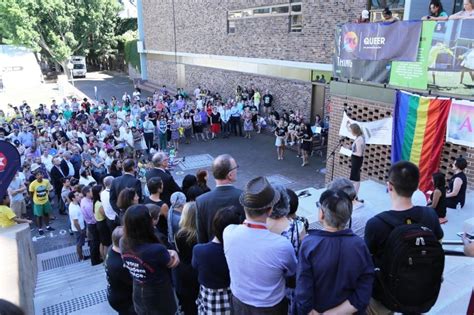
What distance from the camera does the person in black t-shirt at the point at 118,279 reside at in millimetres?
3439

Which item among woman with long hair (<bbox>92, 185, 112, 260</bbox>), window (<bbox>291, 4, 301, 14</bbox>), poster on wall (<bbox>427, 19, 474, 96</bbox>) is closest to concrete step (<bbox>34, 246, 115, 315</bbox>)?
woman with long hair (<bbox>92, 185, 112, 260</bbox>)

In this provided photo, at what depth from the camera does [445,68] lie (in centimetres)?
682

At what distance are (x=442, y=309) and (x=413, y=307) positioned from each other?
41.9 inches

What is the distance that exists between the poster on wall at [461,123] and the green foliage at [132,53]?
118 ft

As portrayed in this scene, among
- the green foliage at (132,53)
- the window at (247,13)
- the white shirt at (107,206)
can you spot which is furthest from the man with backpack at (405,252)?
the green foliage at (132,53)

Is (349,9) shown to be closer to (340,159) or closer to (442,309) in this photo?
(340,159)

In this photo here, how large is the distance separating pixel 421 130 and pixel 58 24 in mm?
36665

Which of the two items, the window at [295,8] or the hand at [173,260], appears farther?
the window at [295,8]

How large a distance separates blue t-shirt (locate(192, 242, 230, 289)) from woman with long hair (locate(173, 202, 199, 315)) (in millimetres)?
504

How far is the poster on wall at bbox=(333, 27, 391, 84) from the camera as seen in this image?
316 inches

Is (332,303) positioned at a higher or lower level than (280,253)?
lower

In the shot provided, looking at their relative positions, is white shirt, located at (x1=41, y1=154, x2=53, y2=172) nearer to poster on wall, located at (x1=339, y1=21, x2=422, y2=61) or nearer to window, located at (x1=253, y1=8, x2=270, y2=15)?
poster on wall, located at (x1=339, y1=21, x2=422, y2=61)

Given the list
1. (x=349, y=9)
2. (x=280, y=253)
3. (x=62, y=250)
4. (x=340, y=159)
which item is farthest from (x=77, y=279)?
(x=349, y=9)

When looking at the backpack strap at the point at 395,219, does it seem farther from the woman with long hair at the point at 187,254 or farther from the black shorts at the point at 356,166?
the black shorts at the point at 356,166
